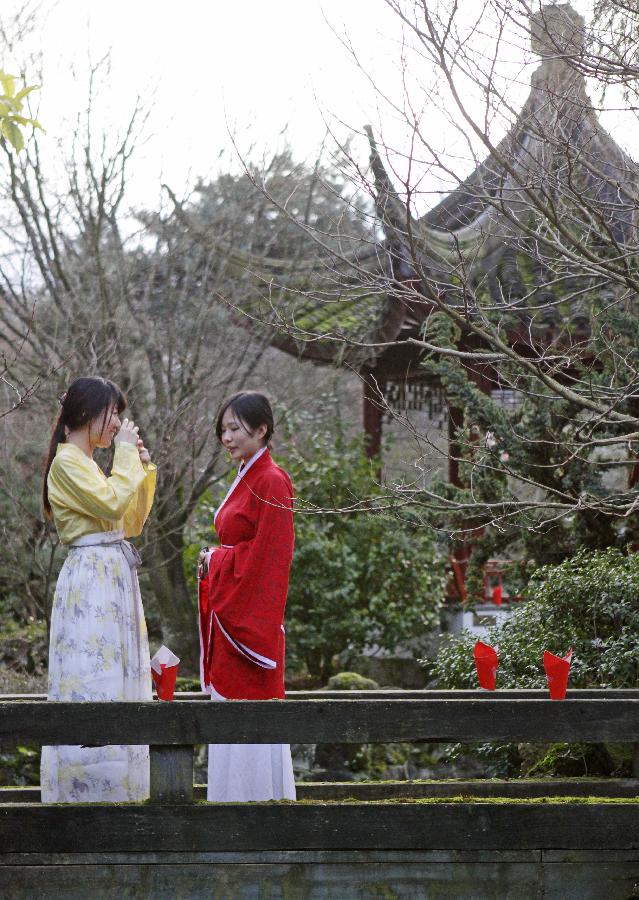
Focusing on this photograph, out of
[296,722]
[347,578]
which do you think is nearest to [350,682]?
[347,578]

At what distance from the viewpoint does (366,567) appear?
10078 millimetres

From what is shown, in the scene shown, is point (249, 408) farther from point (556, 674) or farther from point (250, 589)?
point (556, 674)

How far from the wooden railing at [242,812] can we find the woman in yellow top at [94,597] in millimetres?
445

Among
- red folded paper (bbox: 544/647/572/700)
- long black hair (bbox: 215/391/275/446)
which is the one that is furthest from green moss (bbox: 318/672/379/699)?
red folded paper (bbox: 544/647/572/700)

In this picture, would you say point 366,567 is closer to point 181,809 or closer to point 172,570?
point 172,570

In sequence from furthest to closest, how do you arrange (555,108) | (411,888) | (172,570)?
(172,570)
(555,108)
(411,888)

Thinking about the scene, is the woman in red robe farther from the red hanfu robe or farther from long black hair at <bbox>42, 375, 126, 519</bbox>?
long black hair at <bbox>42, 375, 126, 519</bbox>

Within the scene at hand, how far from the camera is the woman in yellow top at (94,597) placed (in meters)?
3.93

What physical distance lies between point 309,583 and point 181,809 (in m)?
6.34

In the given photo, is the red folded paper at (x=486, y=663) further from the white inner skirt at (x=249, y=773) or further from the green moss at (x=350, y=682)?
the green moss at (x=350, y=682)

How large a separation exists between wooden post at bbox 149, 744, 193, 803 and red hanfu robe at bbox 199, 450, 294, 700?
0.74 m

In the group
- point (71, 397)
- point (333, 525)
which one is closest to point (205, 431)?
point (333, 525)

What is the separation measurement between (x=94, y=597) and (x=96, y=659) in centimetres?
21

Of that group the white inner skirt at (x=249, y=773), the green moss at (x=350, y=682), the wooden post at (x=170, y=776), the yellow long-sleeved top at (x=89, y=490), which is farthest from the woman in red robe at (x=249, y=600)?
the green moss at (x=350, y=682)
